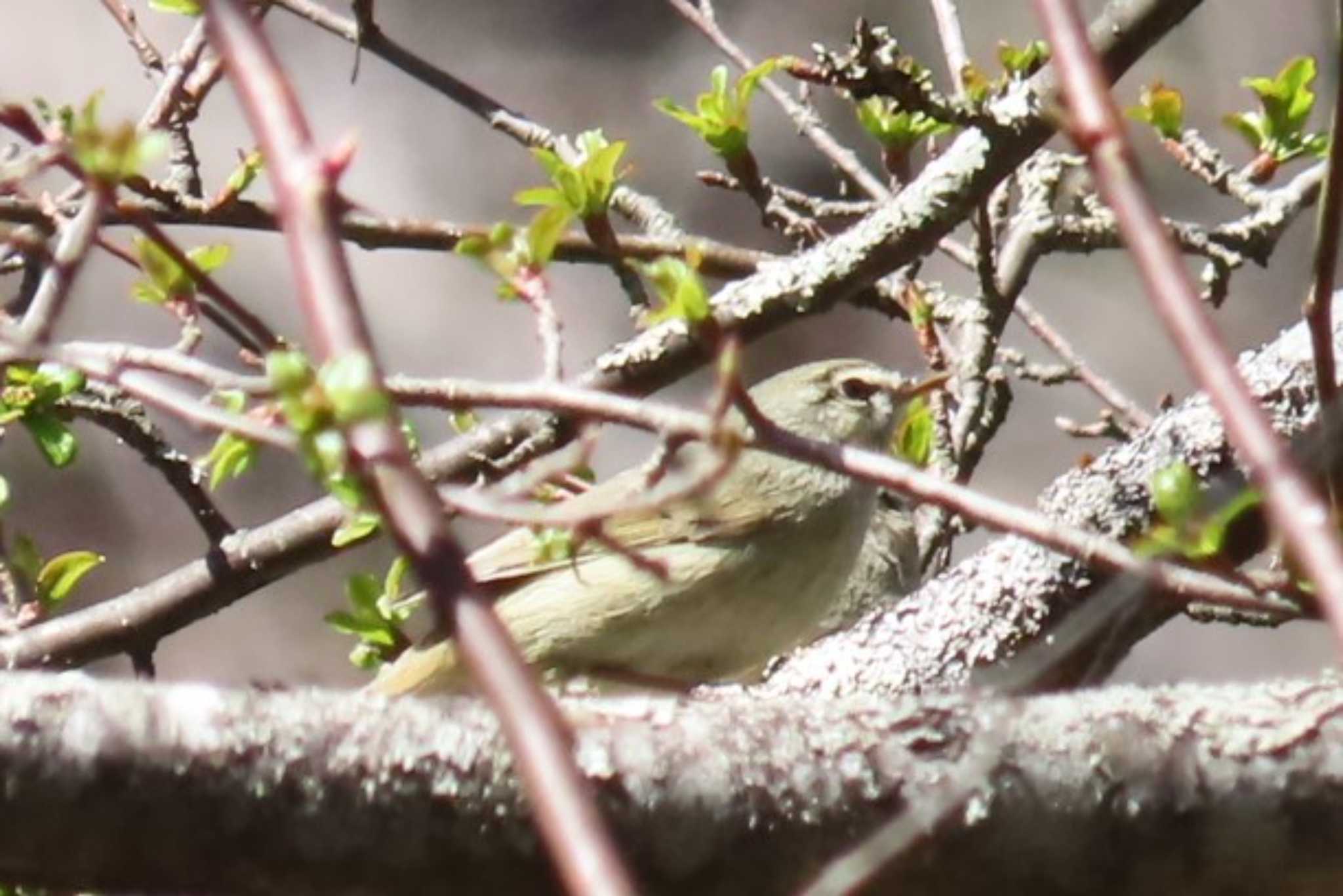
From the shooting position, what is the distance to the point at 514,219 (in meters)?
6.69

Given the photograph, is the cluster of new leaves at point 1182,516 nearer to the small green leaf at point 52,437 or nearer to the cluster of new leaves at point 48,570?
the small green leaf at point 52,437

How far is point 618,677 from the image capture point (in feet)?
12.0

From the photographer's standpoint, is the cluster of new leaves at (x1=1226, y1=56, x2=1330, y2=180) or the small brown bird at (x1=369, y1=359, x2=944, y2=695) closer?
the cluster of new leaves at (x1=1226, y1=56, x2=1330, y2=180)

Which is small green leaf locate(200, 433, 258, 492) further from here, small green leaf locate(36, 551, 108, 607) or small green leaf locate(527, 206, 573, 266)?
small green leaf locate(527, 206, 573, 266)

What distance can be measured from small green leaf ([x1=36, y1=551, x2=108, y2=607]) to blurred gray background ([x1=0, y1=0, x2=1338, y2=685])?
10.7 ft

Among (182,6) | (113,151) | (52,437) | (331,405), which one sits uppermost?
(182,6)

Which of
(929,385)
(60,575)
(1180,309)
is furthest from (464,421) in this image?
(1180,309)

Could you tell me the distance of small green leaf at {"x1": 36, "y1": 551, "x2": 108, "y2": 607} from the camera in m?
3.07

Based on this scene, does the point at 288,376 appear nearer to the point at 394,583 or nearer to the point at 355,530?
the point at 355,530

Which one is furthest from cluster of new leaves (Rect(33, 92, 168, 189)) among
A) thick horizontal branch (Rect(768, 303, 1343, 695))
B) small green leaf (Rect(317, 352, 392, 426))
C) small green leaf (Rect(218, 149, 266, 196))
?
thick horizontal branch (Rect(768, 303, 1343, 695))

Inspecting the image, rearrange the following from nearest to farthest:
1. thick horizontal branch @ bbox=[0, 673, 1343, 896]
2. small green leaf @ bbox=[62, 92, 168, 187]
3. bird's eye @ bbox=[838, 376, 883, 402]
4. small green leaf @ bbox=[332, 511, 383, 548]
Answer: small green leaf @ bbox=[62, 92, 168, 187], thick horizontal branch @ bbox=[0, 673, 1343, 896], small green leaf @ bbox=[332, 511, 383, 548], bird's eye @ bbox=[838, 376, 883, 402]

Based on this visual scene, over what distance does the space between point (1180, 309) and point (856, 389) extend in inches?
134

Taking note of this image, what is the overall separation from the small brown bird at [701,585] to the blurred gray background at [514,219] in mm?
2547

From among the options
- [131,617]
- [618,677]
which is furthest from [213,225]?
[618,677]
